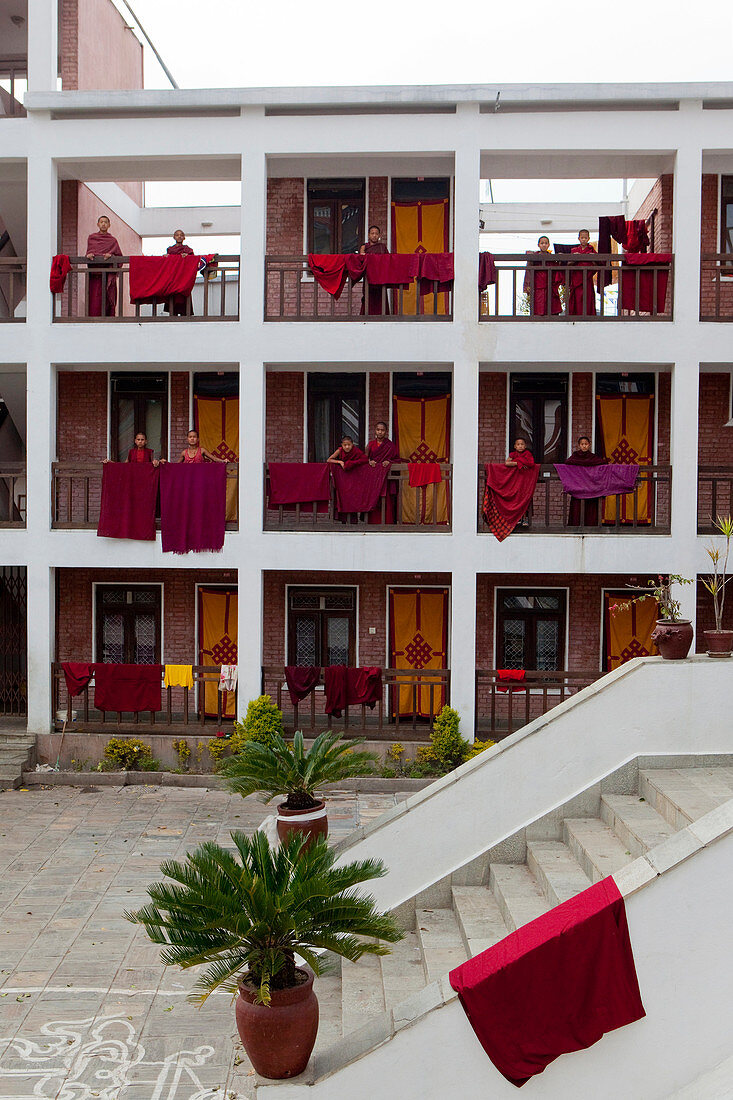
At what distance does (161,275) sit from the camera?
14.4 m

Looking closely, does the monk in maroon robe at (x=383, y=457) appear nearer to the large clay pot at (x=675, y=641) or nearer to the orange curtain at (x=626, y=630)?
the orange curtain at (x=626, y=630)

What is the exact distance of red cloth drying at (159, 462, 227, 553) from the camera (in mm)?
14211

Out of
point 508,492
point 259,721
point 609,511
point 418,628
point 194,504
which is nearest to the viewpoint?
point 259,721

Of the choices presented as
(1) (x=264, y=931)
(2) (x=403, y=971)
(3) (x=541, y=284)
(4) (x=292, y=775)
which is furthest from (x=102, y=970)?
(3) (x=541, y=284)

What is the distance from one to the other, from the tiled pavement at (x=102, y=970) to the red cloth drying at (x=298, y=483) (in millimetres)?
4535

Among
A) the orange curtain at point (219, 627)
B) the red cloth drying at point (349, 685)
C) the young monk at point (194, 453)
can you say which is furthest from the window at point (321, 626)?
the young monk at point (194, 453)

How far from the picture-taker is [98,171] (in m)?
15.4

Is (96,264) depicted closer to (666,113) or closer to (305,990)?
(666,113)

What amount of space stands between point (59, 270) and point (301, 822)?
9591 mm

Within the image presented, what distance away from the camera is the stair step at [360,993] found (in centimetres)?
654

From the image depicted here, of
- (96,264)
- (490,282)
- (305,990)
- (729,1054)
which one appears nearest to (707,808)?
(729,1054)

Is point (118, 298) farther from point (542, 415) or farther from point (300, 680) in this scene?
point (542, 415)

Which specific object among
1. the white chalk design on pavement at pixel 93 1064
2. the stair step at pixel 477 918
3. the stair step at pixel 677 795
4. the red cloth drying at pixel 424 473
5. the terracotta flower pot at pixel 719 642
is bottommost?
the white chalk design on pavement at pixel 93 1064

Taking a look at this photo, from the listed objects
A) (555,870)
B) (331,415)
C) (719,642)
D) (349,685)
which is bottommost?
(555,870)
